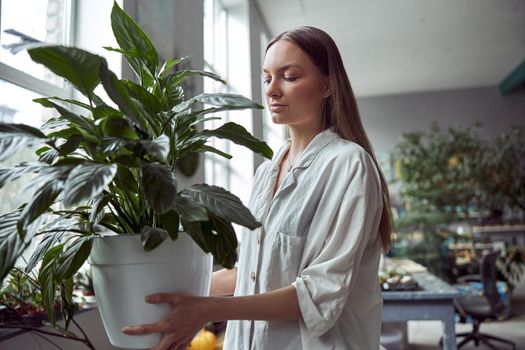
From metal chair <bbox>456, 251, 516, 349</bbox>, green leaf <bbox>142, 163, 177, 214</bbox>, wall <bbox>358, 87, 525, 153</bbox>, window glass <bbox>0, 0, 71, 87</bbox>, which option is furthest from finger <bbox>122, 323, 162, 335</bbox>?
wall <bbox>358, 87, 525, 153</bbox>

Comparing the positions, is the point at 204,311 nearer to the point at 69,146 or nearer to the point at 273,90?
the point at 69,146

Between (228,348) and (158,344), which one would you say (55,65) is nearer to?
(158,344)

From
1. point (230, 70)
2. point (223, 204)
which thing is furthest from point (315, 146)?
point (230, 70)

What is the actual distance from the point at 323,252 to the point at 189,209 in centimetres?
38

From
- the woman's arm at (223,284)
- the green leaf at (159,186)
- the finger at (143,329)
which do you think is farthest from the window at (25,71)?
the green leaf at (159,186)

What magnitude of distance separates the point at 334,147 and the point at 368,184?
0.52 feet

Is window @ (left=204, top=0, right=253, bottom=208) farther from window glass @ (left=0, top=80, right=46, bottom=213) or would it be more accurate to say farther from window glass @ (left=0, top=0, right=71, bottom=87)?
window glass @ (left=0, top=80, right=46, bottom=213)

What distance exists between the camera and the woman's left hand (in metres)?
0.86

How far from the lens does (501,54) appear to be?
31.0ft

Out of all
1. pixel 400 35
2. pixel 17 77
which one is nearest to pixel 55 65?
pixel 17 77

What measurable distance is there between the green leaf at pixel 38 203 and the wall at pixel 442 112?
38.2ft

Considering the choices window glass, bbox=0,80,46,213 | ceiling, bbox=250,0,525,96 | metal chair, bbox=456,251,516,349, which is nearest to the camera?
window glass, bbox=0,80,46,213

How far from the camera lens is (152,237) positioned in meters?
0.82

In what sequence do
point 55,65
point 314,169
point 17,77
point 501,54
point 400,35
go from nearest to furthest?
point 55,65 → point 314,169 → point 17,77 → point 400,35 → point 501,54
